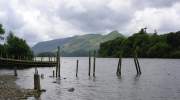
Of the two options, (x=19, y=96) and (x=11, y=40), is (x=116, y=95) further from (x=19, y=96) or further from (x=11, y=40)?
(x=11, y=40)

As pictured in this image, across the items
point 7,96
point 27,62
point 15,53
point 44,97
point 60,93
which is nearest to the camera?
point 7,96

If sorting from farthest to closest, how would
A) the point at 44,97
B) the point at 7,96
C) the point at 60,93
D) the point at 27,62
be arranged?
1. the point at 27,62
2. the point at 60,93
3. the point at 44,97
4. the point at 7,96

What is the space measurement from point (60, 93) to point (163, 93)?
1641 centimetres

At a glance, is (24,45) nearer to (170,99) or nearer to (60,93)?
(60,93)

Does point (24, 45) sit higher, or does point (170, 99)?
point (24, 45)

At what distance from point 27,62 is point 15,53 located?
1653 cm

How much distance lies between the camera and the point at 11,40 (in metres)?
139

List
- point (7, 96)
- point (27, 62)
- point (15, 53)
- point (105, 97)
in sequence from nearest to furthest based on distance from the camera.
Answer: point (7, 96), point (105, 97), point (27, 62), point (15, 53)

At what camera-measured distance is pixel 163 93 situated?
2205 inches

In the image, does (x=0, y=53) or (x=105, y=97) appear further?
(x=0, y=53)

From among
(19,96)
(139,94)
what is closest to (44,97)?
(19,96)

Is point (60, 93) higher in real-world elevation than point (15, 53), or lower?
lower

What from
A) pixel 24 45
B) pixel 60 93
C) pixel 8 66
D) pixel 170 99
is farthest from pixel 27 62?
pixel 170 99

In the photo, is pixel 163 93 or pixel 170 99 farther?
pixel 163 93
